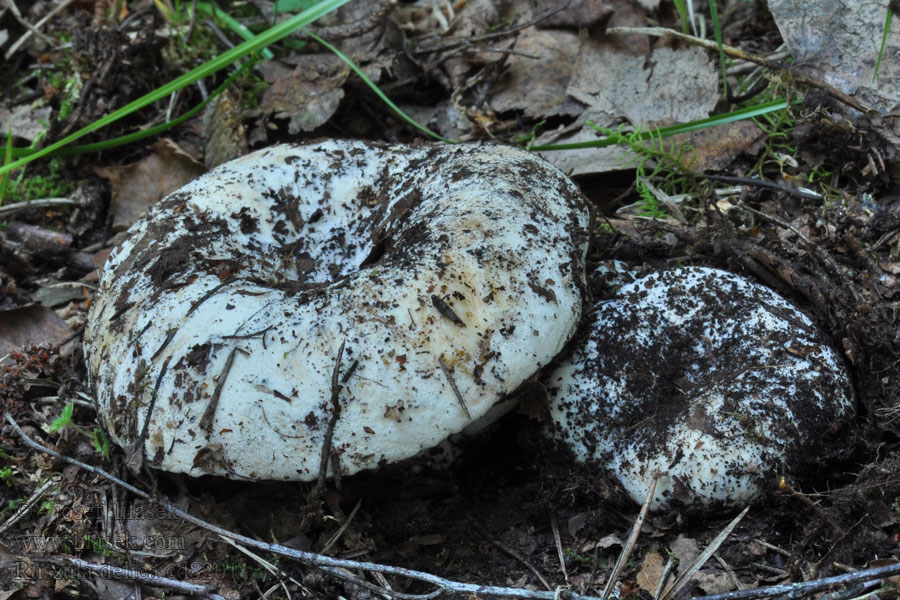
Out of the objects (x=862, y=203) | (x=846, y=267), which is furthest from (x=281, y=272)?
(x=862, y=203)

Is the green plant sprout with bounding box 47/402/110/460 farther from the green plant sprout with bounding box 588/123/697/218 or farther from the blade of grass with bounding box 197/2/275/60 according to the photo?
the green plant sprout with bounding box 588/123/697/218

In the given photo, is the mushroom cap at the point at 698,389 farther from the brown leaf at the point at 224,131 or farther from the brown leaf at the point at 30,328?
the brown leaf at the point at 30,328

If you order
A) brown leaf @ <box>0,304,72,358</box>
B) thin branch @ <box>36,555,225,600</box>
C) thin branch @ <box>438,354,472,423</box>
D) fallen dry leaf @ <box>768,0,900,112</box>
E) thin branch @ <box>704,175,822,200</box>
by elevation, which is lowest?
thin branch @ <box>36,555,225,600</box>

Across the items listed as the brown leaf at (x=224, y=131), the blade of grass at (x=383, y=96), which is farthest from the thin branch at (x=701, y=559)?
the brown leaf at (x=224, y=131)

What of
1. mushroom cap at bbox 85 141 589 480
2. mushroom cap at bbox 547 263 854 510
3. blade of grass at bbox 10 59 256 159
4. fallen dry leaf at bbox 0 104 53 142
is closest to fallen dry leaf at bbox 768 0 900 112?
mushroom cap at bbox 547 263 854 510

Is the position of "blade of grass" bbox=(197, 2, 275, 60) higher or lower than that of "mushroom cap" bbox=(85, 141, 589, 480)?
higher

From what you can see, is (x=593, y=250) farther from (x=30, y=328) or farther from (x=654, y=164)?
(x=30, y=328)

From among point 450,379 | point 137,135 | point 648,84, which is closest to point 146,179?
point 137,135
